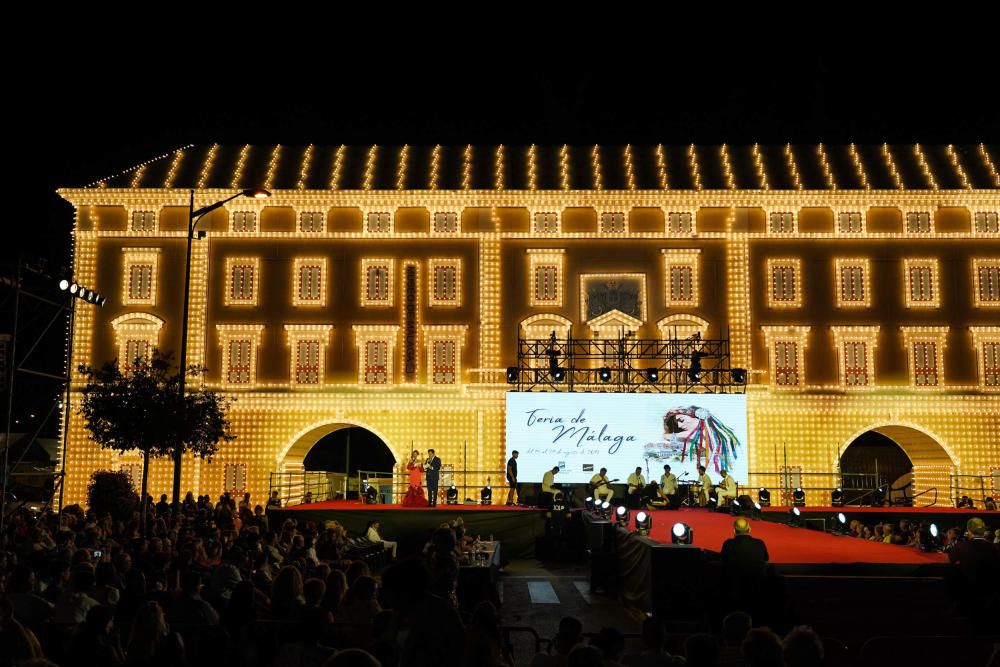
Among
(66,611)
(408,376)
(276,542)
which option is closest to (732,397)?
(408,376)

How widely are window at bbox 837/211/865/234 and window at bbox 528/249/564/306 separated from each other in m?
10.4

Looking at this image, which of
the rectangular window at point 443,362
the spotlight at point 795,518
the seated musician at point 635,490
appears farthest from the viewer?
the rectangular window at point 443,362


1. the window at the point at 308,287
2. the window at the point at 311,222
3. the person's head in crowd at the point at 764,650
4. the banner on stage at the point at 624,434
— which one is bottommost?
the person's head in crowd at the point at 764,650

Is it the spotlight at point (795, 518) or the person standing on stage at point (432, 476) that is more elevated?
the person standing on stage at point (432, 476)

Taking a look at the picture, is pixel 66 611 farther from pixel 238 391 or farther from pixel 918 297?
A: pixel 918 297

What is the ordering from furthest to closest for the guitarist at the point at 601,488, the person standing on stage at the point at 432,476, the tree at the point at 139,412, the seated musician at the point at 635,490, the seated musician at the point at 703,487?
the seated musician at the point at 703,487 < the person standing on stage at the point at 432,476 < the guitarist at the point at 601,488 < the seated musician at the point at 635,490 < the tree at the point at 139,412

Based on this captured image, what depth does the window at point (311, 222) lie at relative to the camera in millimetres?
35938

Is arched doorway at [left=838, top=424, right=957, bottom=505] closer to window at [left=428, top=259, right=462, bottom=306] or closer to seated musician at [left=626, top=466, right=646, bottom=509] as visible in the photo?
seated musician at [left=626, top=466, right=646, bottom=509]

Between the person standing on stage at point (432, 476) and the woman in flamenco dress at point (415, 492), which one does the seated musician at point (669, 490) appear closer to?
the person standing on stage at point (432, 476)

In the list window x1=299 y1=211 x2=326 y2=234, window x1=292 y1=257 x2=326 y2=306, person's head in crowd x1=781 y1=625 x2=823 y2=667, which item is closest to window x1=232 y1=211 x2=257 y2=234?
window x1=299 y1=211 x2=326 y2=234

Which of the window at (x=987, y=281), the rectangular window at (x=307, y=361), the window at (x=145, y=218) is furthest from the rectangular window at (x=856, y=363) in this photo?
the window at (x=145, y=218)

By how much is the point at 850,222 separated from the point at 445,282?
50.0ft

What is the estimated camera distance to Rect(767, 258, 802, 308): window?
117 feet

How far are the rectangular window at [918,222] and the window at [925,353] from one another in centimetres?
362
